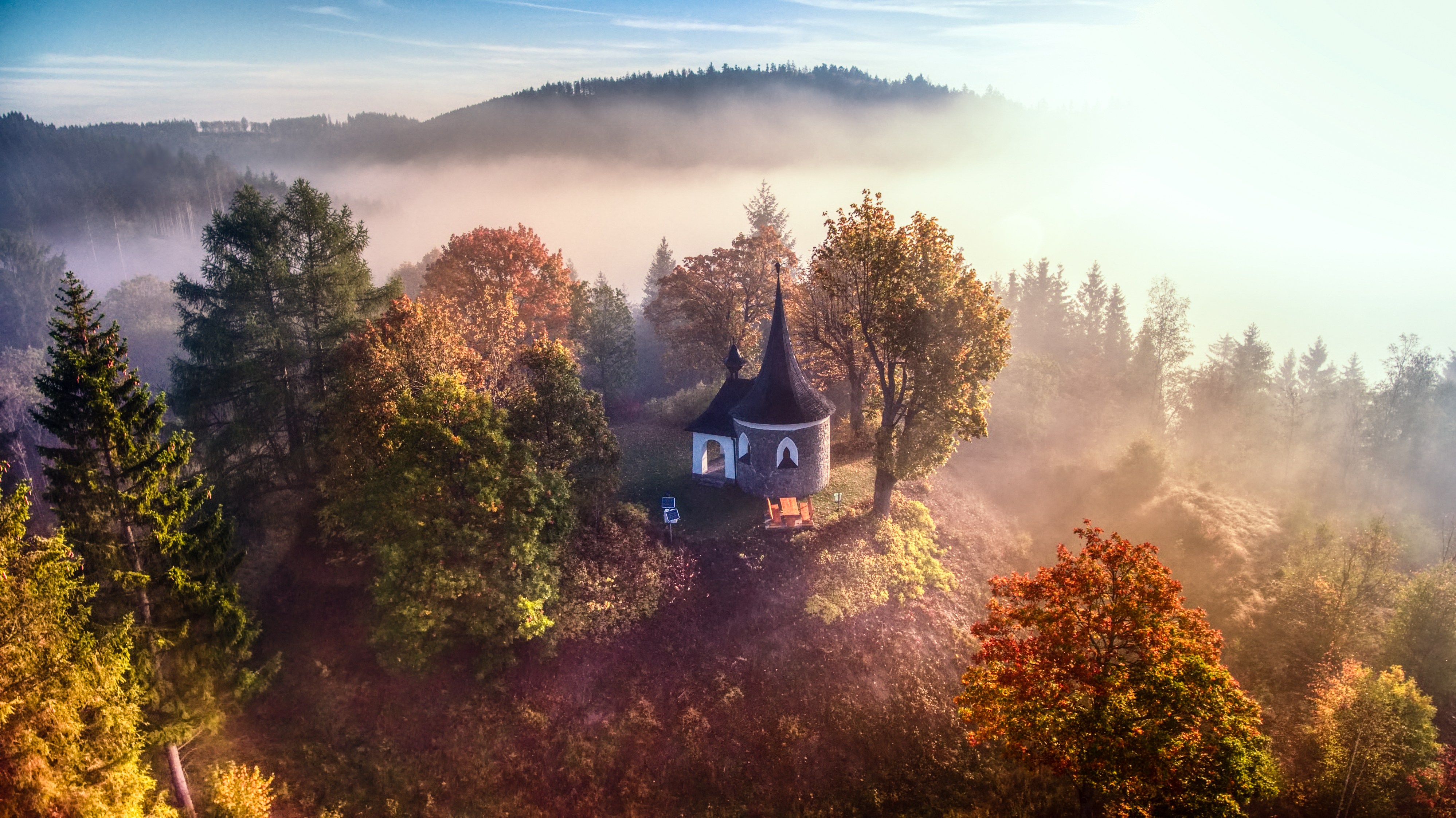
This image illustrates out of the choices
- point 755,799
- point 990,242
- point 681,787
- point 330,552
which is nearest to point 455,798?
point 681,787

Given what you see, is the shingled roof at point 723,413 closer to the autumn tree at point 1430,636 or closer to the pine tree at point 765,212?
the autumn tree at point 1430,636

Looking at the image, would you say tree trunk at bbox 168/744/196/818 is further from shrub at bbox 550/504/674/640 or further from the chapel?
the chapel

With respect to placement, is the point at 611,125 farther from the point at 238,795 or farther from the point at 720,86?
the point at 238,795

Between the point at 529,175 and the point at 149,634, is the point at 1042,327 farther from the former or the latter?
the point at 529,175

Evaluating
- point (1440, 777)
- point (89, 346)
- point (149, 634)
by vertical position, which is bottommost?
point (1440, 777)

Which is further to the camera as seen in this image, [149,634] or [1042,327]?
[1042,327]

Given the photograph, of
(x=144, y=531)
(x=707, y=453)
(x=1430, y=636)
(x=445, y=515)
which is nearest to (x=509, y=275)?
(x=707, y=453)

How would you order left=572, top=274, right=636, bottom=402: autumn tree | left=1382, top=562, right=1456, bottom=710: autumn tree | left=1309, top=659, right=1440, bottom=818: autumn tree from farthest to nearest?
left=572, top=274, right=636, bottom=402: autumn tree, left=1382, top=562, right=1456, bottom=710: autumn tree, left=1309, top=659, right=1440, bottom=818: autumn tree

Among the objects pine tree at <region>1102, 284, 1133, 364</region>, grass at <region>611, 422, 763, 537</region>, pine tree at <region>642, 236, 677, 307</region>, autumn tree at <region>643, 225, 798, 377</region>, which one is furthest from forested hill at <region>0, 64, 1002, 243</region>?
pine tree at <region>1102, 284, 1133, 364</region>
